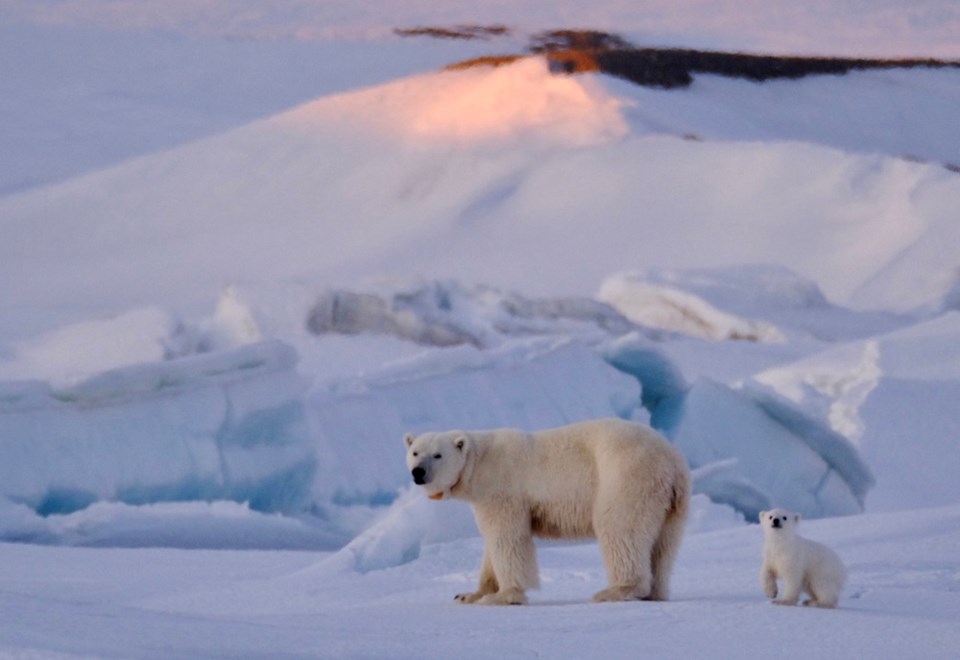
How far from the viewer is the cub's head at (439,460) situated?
16.1 feet

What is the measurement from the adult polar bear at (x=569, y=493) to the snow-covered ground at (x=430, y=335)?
29 cm

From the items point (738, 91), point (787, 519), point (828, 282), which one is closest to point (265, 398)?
point (787, 519)

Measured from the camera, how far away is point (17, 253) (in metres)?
23.8

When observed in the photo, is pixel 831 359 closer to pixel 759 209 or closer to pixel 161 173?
pixel 759 209

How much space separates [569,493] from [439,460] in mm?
416

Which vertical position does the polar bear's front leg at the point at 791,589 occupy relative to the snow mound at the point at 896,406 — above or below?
above

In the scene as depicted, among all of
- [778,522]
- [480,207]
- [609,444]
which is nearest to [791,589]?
[778,522]

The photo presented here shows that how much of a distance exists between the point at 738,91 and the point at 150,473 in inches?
878

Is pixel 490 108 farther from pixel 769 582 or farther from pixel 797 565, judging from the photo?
pixel 797 565

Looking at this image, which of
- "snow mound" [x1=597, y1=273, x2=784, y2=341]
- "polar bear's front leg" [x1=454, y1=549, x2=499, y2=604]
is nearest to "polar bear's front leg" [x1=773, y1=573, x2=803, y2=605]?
"polar bear's front leg" [x1=454, y1=549, x2=499, y2=604]

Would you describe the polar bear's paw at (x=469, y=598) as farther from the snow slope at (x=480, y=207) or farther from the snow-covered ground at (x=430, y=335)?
the snow slope at (x=480, y=207)

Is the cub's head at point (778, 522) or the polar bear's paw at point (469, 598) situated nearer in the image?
the cub's head at point (778, 522)

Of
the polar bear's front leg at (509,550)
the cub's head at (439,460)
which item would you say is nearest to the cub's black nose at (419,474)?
the cub's head at (439,460)

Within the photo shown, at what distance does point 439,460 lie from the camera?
4.92 meters
